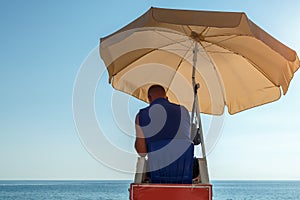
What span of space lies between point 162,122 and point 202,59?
158 cm

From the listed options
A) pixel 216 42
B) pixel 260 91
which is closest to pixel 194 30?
pixel 216 42

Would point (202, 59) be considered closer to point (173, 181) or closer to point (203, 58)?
point (203, 58)

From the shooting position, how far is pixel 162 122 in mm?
5164

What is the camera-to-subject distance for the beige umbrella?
4926 millimetres

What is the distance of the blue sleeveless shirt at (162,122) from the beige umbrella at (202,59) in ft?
2.32

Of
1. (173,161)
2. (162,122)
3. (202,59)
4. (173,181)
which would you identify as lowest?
(173,181)

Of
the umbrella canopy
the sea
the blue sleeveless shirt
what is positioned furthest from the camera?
the sea

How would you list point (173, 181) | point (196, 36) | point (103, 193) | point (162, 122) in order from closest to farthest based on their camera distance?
point (173, 181) < point (162, 122) < point (196, 36) < point (103, 193)

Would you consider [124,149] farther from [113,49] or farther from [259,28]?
[259,28]

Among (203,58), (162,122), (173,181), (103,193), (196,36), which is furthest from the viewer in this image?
(103,193)

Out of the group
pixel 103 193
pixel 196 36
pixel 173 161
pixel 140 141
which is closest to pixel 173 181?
pixel 173 161

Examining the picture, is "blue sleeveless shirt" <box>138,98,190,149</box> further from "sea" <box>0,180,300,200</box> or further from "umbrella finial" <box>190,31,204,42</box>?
"sea" <box>0,180,300,200</box>

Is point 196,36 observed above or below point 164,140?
above

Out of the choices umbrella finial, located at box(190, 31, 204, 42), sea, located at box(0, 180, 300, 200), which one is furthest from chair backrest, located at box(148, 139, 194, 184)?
sea, located at box(0, 180, 300, 200)
